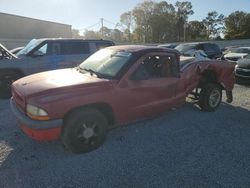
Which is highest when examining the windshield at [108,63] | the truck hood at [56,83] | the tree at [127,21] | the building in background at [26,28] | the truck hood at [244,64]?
the tree at [127,21]

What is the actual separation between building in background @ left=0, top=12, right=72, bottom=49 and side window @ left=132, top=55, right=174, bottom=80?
3214 centimetres

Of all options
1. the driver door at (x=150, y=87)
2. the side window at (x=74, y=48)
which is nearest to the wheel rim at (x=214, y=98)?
the driver door at (x=150, y=87)

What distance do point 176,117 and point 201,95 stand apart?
3.09ft

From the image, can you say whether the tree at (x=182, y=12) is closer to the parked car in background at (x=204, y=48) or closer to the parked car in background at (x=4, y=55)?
the parked car in background at (x=204, y=48)

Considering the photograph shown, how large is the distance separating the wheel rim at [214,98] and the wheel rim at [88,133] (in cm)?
352

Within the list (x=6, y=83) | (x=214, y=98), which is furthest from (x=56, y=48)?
(x=214, y=98)

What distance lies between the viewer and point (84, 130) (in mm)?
4344

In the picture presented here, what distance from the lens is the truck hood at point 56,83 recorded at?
410 cm

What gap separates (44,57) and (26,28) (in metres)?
37.3

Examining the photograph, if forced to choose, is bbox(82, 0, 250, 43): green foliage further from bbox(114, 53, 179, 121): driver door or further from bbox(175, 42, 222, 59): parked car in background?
bbox(114, 53, 179, 121): driver door

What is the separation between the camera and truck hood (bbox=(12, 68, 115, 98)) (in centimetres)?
410

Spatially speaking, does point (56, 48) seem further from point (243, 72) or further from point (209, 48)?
point (209, 48)

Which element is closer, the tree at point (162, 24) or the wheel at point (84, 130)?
the wheel at point (84, 130)

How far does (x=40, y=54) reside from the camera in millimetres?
8906
